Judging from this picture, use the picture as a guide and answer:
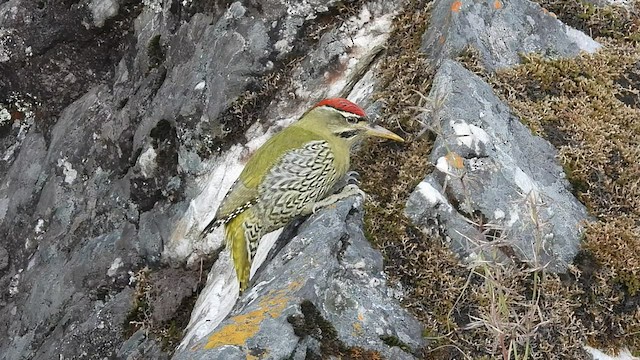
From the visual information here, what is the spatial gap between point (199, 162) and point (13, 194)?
270 cm

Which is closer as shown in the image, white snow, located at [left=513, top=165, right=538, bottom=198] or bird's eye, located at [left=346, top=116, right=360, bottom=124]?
white snow, located at [left=513, top=165, right=538, bottom=198]

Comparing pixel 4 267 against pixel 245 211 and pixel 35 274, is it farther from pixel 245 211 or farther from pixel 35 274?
pixel 245 211

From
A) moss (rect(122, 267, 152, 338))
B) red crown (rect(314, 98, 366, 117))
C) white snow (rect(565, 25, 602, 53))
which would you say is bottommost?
moss (rect(122, 267, 152, 338))

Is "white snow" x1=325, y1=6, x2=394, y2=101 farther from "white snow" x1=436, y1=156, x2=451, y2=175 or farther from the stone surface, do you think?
"white snow" x1=436, y1=156, x2=451, y2=175

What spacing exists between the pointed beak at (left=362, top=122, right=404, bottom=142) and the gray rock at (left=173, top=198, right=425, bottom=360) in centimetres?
72

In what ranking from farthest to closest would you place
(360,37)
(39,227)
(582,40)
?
(39,227) → (360,37) → (582,40)

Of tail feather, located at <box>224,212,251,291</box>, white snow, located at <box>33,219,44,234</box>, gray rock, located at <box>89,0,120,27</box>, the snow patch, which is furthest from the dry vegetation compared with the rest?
the snow patch

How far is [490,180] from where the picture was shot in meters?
4.84

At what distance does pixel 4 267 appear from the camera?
7898mm

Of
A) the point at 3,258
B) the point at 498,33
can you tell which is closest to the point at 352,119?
the point at 498,33

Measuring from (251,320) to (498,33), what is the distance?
3.22 m

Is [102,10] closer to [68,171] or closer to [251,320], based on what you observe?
[68,171]

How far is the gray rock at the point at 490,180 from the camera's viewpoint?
463cm

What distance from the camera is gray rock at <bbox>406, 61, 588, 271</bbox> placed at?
463 cm
